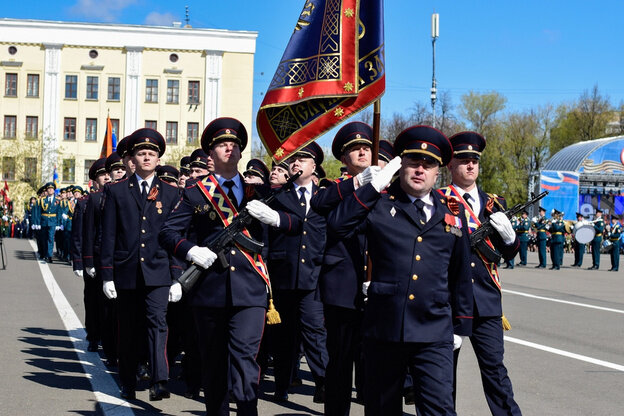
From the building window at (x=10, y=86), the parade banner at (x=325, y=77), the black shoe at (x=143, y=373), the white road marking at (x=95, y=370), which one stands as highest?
the building window at (x=10, y=86)

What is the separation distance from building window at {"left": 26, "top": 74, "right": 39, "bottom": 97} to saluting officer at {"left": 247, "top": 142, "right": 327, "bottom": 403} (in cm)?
6291

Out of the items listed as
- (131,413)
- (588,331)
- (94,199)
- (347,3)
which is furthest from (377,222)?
(588,331)

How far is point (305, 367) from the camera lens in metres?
9.38

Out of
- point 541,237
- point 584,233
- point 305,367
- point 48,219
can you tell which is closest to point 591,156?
point 584,233

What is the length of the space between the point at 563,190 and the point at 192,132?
30810 millimetres

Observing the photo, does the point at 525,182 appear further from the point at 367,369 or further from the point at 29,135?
the point at 367,369

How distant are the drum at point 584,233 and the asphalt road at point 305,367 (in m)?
14.4

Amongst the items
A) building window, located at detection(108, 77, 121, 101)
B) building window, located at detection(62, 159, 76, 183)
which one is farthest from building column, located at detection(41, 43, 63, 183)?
building window, located at detection(108, 77, 121, 101)

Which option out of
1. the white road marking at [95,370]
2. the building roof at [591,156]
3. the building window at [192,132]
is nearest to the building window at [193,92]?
the building window at [192,132]

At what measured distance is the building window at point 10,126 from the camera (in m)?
66.5

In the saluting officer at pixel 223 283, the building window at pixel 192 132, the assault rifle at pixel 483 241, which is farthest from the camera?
the building window at pixel 192 132

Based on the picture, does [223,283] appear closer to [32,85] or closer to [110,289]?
[110,289]

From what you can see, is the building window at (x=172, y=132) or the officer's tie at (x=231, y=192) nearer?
the officer's tie at (x=231, y=192)

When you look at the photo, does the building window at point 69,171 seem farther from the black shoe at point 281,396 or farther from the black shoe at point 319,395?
the black shoe at point 319,395
